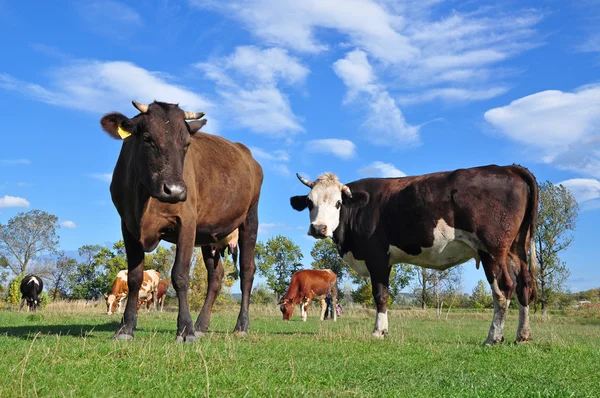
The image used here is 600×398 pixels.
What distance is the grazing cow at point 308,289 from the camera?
26.0 metres

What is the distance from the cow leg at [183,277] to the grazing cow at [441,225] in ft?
12.2

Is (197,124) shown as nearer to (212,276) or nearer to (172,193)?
(172,193)

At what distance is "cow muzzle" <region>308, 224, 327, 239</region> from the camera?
34.9 feet

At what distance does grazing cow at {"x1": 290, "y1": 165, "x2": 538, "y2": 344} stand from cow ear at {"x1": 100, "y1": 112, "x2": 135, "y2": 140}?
14.4ft

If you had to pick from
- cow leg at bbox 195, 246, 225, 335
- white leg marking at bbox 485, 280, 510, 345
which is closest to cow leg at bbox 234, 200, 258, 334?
cow leg at bbox 195, 246, 225, 335

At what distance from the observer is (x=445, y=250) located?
→ 994 centimetres

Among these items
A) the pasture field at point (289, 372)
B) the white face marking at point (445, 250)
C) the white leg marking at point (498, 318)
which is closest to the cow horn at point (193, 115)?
the pasture field at point (289, 372)

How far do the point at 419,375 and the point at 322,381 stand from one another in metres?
1.24

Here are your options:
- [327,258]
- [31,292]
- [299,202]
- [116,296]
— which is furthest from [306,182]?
[327,258]

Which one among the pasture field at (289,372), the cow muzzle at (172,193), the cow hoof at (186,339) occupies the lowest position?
the pasture field at (289,372)

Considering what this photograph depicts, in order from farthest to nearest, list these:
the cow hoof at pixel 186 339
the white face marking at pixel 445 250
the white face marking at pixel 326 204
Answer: the white face marking at pixel 326 204 → the white face marking at pixel 445 250 → the cow hoof at pixel 186 339

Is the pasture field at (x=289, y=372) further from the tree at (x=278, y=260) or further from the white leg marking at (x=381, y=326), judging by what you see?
the tree at (x=278, y=260)

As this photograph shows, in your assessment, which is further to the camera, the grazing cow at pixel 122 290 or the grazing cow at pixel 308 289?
the grazing cow at pixel 122 290

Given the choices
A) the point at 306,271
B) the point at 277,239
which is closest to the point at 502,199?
the point at 306,271
